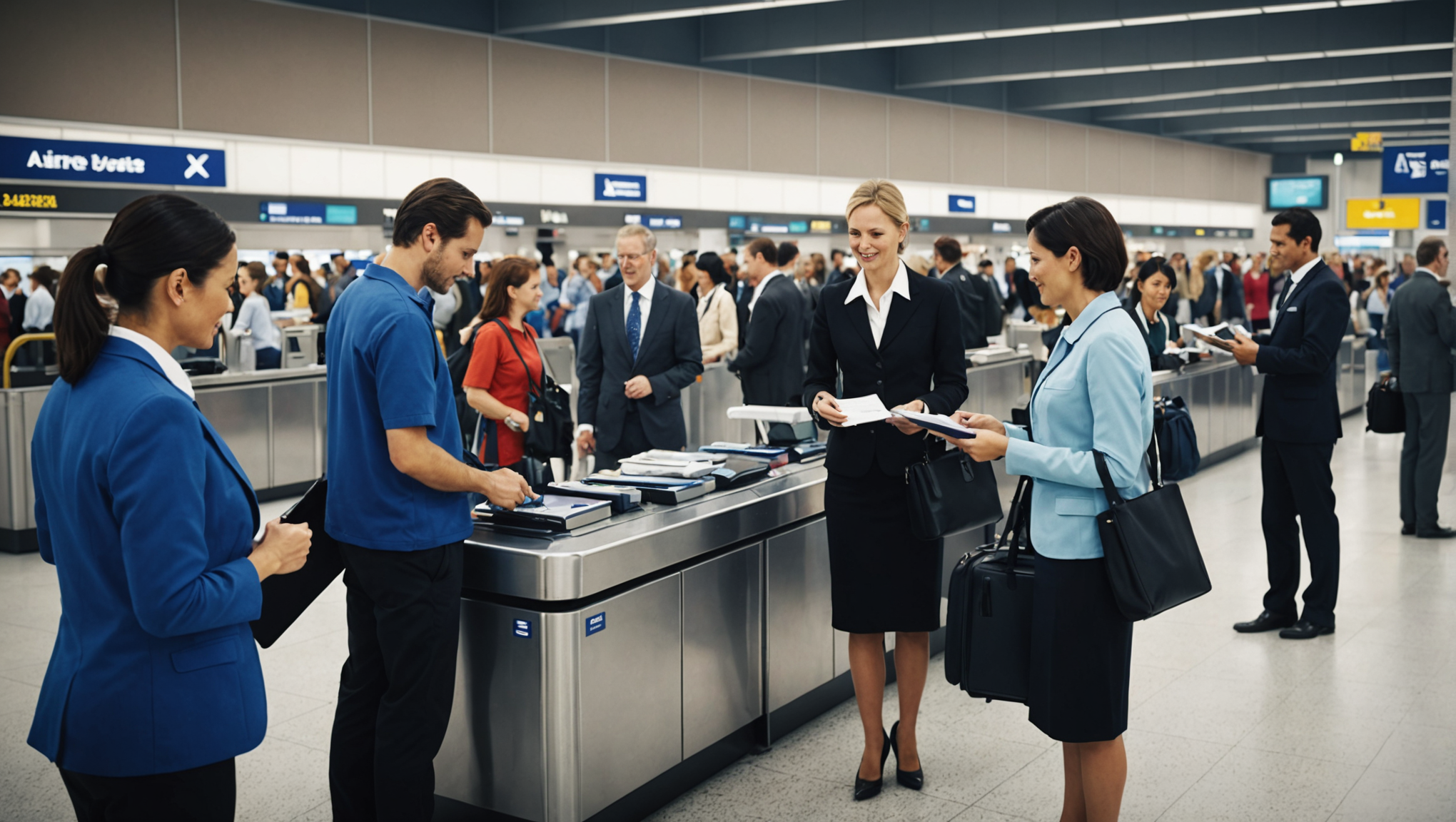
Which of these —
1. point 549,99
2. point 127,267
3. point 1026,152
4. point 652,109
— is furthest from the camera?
point 1026,152

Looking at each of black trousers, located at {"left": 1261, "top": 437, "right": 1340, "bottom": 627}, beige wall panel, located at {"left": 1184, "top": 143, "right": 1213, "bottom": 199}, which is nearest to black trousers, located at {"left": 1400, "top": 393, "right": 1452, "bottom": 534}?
black trousers, located at {"left": 1261, "top": 437, "right": 1340, "bottom": 627}

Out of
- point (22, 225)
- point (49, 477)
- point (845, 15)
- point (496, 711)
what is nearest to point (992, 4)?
point (845, 15)

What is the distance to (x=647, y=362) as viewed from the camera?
5.27 metres

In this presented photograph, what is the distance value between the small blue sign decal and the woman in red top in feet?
5.82

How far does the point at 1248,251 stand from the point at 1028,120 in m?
12.2

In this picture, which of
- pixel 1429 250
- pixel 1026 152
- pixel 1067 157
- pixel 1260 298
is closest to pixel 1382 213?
pixel 1067 157

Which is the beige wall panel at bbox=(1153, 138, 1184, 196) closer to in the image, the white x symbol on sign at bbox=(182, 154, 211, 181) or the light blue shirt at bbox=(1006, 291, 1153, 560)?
the white x symbol on sign at bbox=(182, 154, 211, 181)

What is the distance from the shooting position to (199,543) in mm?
1764

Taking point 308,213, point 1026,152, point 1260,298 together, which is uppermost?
point 1026,152

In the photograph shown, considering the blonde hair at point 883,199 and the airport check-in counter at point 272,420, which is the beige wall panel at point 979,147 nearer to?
the airport check-in counter at point 272,420

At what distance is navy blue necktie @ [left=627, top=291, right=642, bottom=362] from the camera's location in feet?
17.5

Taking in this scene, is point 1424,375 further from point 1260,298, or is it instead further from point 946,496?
point 1260,298

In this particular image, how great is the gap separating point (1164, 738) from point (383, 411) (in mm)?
2882

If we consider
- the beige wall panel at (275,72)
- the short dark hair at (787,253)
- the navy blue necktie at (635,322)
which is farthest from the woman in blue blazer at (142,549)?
the beige wall panel at (275,72)
